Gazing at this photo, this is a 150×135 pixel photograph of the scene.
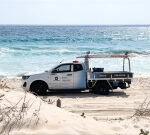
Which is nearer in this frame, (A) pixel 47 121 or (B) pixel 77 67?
(A) pixel 47 121

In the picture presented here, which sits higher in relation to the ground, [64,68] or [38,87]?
[64,68]

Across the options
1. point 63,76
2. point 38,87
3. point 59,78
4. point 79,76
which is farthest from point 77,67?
point 38,87

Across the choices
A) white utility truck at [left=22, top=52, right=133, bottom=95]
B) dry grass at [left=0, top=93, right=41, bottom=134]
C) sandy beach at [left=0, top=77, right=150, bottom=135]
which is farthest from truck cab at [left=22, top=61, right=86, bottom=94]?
dry grass at [left=0, top=93, right=41, bottom=134]

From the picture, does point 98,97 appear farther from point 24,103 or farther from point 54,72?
point 24,103

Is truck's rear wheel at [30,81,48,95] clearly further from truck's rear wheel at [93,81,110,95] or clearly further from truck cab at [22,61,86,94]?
truck's rear wheel at [93,81,110,95]

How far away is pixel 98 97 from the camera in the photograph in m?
13.6

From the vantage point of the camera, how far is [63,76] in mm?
14016

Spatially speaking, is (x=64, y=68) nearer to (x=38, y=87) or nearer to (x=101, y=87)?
(x=38, y=87)

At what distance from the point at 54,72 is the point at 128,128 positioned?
7.94 meters

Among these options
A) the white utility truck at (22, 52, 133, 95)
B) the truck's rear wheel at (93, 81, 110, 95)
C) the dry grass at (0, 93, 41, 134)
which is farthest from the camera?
the truck's rear wheel at (93, 81, 110, 95)

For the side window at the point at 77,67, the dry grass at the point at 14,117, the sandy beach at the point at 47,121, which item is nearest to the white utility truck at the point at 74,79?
the side window at the point at 77,67

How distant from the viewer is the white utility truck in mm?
13945

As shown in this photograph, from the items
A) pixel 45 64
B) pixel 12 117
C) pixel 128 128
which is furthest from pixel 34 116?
pixel 45 64

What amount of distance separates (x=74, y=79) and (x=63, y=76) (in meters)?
0.51
